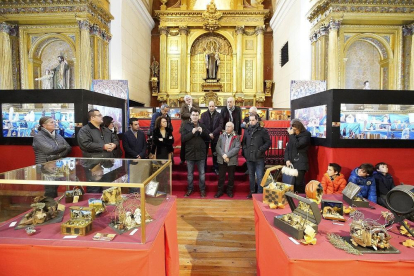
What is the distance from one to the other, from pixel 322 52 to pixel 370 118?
5.24 meters

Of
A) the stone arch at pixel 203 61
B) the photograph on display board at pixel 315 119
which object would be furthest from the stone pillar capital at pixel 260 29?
the photograph on display board at pixel 315 119

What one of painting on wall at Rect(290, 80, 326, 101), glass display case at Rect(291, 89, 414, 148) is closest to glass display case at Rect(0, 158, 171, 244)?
glass display case at Rect(291, 89, 414, 148)

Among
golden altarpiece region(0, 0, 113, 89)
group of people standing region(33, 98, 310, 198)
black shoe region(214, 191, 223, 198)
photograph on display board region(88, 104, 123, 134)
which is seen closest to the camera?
group of people standing region(33, 98, 310, 198)

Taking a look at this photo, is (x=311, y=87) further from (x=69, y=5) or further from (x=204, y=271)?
(x=69, y=5)

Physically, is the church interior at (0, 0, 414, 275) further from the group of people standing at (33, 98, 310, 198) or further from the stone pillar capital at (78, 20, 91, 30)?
the group of people standing at (33, 98, 310, 198)

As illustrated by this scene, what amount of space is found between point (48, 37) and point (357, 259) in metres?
11.1

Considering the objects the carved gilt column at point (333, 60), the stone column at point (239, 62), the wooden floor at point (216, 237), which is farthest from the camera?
the stone column at point (239, 62)

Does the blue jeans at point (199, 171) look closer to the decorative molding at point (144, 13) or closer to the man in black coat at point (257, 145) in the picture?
the man in black coat at point (257, 145)

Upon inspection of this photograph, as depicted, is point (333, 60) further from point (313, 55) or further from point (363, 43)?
point (363, 43)

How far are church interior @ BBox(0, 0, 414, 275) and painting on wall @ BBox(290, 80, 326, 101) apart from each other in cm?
5

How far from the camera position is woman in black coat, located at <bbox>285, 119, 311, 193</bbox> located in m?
4.40

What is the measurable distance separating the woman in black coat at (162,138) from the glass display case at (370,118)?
9.69 ft

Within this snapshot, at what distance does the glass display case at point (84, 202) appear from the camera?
172cm

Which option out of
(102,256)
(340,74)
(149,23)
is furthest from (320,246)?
(149,23)
